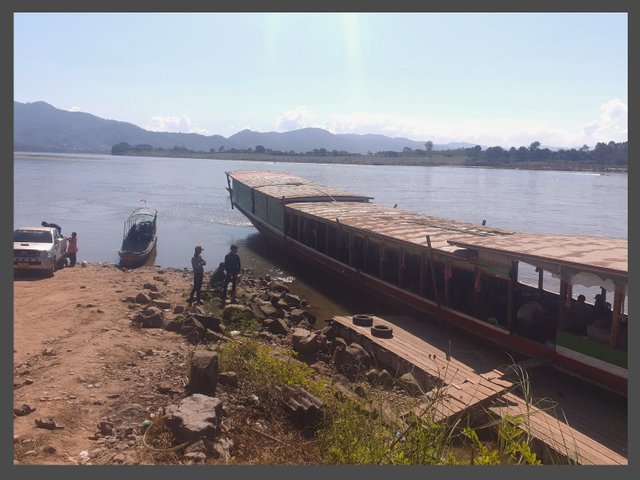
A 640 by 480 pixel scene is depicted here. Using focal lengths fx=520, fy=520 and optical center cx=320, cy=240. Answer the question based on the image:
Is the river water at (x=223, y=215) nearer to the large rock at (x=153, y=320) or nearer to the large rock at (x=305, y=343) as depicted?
the large rock at (x=305, y=343)

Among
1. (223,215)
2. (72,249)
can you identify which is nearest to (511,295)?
(72,249)

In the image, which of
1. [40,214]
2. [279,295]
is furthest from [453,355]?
[40,214]

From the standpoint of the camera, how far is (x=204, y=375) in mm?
7215

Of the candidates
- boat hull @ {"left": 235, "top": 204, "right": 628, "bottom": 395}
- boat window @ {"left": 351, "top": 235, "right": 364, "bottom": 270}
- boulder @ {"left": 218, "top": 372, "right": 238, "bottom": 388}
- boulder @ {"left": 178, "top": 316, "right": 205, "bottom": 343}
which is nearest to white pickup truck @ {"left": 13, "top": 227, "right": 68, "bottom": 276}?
boulder @ {"left": 178, "top": 316, "right": 205, "bottom": 343}

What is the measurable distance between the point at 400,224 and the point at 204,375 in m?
10.3

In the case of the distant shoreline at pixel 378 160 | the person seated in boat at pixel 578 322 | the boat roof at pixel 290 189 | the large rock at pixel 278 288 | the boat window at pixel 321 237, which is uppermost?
the distant shoreline at pixel 378 160

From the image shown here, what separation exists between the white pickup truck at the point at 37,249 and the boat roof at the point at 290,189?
9.24 meters

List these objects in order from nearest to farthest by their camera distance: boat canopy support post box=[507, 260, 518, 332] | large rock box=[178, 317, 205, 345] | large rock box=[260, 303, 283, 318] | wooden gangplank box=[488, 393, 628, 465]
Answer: wooden gangplank box=[488, 393, 628, 465], large rock box=[178, 317, 205, 345], boat canopy support post box=[507, 260, 518, 332], large rock box=[260, 303, 283, 318]

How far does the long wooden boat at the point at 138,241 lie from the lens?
68.4 ft

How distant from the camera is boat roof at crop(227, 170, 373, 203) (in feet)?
78.0

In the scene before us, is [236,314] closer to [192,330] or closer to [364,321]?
[192,330]

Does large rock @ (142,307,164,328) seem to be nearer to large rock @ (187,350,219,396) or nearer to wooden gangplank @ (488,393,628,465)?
large rock @ (187,350,219,396)

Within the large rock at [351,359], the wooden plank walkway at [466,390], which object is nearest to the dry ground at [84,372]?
the large rock at [351,359]

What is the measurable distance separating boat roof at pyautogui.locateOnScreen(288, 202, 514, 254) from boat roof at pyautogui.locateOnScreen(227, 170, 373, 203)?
1094 millimetres
